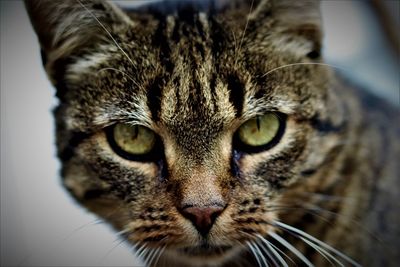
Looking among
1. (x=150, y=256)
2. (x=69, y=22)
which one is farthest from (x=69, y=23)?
(x=150, y=256)

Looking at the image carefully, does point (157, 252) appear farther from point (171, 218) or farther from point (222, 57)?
point (222, 57)

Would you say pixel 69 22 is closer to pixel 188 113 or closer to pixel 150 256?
pixel 188 113

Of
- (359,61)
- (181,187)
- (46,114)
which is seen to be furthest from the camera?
(359,61)

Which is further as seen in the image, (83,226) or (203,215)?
(83,226)

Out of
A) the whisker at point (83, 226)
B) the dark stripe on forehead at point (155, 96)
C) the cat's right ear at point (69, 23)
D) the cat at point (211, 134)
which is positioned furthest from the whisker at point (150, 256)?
the cat's right ear at point (69, 23)

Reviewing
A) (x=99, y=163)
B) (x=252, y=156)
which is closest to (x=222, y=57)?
(x=252, y=156)

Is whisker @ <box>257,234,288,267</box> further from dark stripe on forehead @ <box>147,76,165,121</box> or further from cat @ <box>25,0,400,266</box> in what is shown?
dark stripe on forehead @ <box>147,76,165,121</box>
